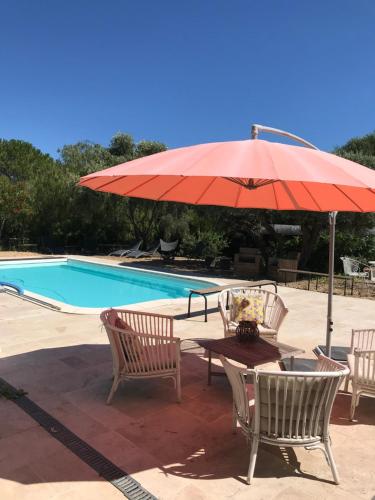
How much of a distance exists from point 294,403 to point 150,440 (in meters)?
1.23

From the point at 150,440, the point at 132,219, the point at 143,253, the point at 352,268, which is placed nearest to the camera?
the point at 150,440

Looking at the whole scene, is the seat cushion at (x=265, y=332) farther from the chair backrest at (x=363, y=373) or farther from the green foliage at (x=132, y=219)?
the green foliage at (x=132, y=219)

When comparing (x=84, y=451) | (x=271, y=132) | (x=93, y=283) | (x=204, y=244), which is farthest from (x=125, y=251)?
(x=84, y=451)

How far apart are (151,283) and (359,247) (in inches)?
329

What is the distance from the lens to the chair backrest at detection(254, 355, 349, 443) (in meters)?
2.50

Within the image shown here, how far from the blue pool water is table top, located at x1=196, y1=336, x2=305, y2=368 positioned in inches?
276

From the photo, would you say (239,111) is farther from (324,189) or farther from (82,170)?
(324,189)

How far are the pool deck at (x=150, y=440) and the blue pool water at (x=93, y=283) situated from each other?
609cm

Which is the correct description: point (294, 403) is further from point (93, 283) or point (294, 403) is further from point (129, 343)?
point (93, 283)

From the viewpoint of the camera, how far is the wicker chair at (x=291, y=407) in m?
2.51

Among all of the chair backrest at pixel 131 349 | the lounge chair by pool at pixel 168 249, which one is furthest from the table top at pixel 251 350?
the lounge chair by pool at pixel 168 249

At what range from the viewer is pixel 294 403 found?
8.32 feet

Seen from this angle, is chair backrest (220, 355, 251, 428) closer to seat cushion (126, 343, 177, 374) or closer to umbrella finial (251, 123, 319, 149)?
seat cushion (126, 343, 177, 374)

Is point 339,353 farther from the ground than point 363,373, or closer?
closer
